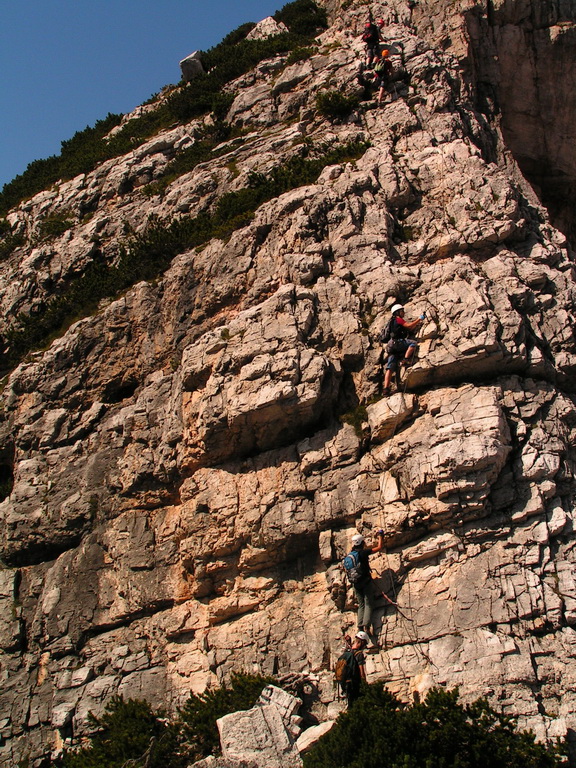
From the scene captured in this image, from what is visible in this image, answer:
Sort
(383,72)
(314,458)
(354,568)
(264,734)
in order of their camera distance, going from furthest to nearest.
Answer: (383,72) → (314,458) → (354,568) → (264,734)

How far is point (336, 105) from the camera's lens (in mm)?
21594

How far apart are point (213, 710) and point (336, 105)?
62.6ft

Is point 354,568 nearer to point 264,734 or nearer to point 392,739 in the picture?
point 392,739

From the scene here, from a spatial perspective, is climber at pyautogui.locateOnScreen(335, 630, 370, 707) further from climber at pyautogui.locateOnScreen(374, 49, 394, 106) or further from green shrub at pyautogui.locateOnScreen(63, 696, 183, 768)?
climber at pyautogui.locateOnScreen(374, 49, 394, 106)

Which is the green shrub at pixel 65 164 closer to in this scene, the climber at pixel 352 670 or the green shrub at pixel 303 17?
the green shrub at pixel 303 17

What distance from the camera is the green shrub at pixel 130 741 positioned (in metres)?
11.6

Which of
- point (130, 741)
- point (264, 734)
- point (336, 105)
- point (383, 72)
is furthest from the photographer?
point (336, 105)

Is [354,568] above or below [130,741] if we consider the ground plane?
above

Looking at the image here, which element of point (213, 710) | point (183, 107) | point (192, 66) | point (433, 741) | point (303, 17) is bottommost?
point (433, 741)

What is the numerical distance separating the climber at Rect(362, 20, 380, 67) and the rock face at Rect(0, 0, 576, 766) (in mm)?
3262

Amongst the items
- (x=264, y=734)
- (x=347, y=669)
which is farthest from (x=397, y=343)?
(x=264, y=734)

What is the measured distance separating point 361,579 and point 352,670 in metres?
1.60

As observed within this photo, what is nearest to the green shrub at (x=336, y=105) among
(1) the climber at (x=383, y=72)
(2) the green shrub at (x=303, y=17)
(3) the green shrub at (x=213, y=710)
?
(1) the climber at (x=383, y=72)

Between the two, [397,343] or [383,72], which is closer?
[397,343]
